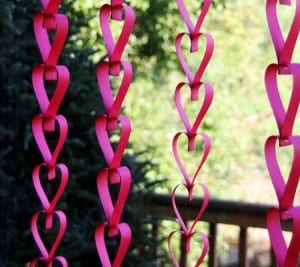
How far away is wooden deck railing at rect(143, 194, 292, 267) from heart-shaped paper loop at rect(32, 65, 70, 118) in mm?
1453

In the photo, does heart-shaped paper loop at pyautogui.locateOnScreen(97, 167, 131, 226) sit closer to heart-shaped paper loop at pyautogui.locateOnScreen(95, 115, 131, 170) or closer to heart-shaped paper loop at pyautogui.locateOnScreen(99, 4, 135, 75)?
heart-shaped paper loop at pyautogui.locateOnScreen(95, 115, 131, 170)

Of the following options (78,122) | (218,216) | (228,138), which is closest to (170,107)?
(228,138)

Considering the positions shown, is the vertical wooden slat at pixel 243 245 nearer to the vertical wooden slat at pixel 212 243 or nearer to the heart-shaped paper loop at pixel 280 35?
the vertical wooden slat at pixel 212 243

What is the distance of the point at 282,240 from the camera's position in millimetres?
849

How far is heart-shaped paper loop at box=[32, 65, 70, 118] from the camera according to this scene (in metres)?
1.06

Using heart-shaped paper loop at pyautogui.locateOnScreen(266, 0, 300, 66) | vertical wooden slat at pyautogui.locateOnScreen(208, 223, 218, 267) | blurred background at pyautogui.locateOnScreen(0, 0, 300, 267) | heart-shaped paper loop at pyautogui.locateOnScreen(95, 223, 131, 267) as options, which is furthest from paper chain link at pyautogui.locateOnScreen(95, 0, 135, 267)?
vertical wooden slat at pyautogui.locateOnScreen(208, 223, 218, 267)

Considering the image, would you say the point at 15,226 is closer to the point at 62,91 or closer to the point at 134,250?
the point at 134,250

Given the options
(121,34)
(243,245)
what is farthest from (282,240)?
(243,245)

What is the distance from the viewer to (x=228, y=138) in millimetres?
5348

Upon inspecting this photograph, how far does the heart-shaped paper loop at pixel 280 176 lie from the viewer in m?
0.82

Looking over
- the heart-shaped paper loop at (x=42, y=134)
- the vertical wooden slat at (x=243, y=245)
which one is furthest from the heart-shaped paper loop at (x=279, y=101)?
the vertical wooden slat at (x=243, y=245)

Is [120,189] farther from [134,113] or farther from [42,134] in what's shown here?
[134,113]

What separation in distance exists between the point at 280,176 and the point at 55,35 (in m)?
0.39

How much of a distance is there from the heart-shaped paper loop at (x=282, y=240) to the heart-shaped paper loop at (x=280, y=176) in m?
0.01
